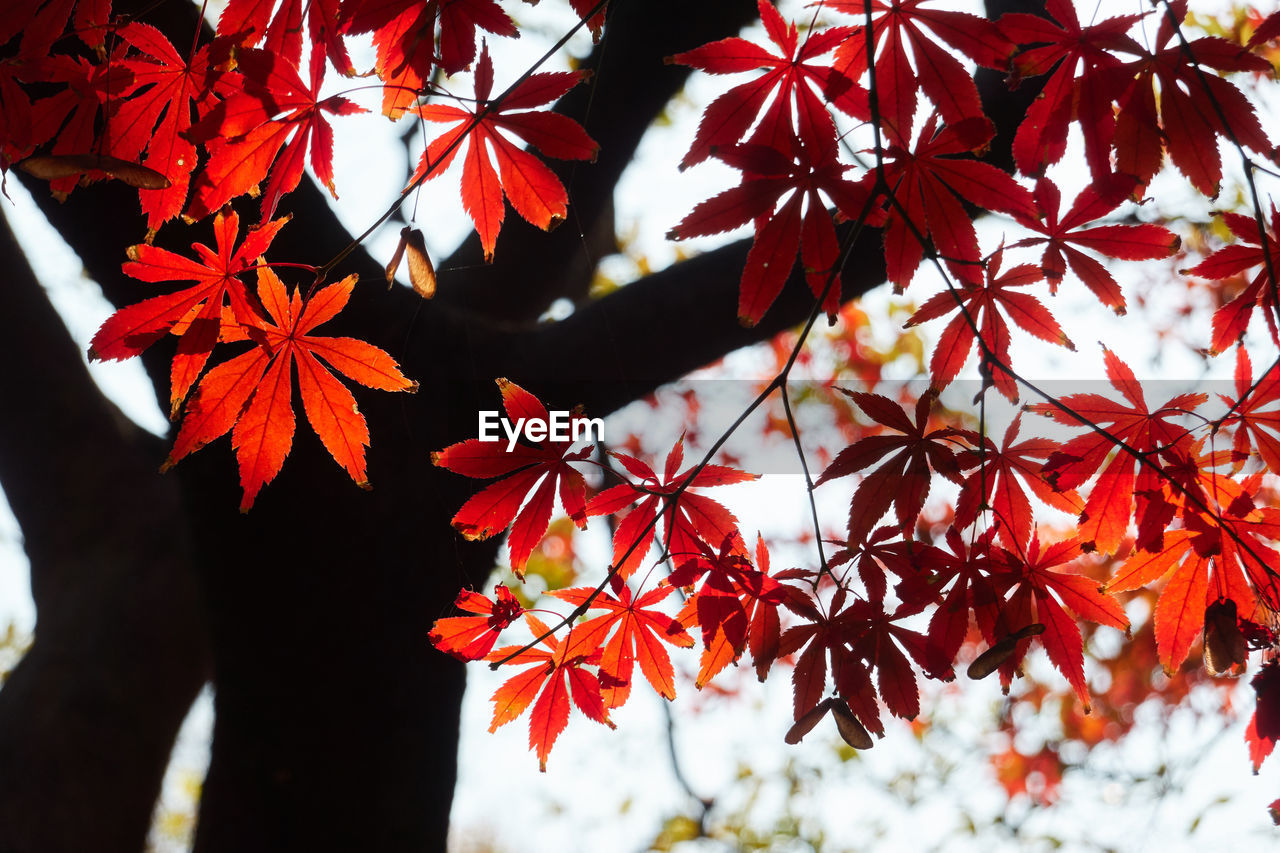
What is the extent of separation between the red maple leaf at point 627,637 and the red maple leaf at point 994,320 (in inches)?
17.4

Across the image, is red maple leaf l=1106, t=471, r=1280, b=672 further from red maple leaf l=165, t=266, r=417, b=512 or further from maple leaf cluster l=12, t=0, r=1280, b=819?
red maple leaf l=165, t=266, r=417, b=512

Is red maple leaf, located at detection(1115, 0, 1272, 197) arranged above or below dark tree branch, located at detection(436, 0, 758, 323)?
below

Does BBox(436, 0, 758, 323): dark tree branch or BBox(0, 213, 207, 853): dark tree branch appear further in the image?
BBox(436, 0, 758, 323): dark tree branch

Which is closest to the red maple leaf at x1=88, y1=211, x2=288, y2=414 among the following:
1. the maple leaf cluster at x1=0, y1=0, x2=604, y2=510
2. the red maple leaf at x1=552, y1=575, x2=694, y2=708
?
the maple leaf cluster at x1=0, y1=0, x2=604, y2=510

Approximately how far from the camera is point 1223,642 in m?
0.73

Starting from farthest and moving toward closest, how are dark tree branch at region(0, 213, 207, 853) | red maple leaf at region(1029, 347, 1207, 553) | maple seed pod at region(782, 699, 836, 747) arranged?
dark tree branch at region(0, 213, 207, 853) → red maple leaf at region(1029, 347, 1207, 553) → maple seed pod at region(782, 699, 836, 747)

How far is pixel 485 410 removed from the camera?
1.42 metres

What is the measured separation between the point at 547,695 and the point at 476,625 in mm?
126

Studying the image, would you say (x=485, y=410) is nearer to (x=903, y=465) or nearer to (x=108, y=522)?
(x=903, y=465)

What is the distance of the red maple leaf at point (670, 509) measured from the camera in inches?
33.4

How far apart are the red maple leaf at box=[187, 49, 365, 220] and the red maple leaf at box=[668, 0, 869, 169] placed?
38 centimetres

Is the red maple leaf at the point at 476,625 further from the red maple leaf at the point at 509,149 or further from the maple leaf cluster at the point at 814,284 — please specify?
the red maple leaf at the point at 509,149

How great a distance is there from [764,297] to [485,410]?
810 millimetres

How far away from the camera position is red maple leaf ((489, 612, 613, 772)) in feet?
2.83
